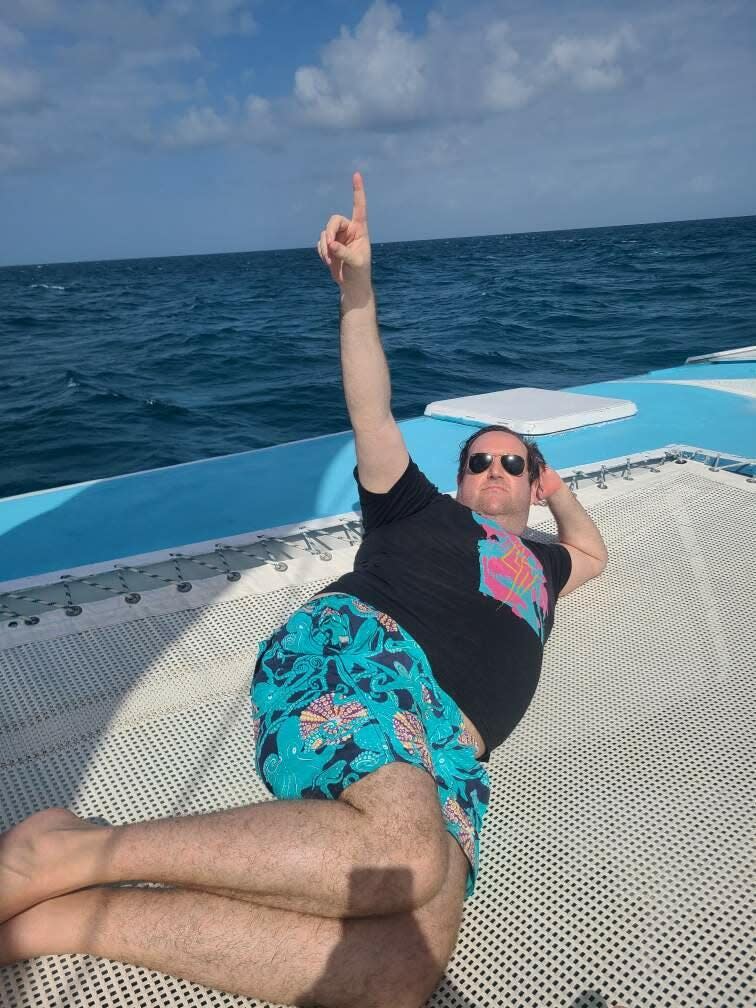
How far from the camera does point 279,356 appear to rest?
44.7 ft

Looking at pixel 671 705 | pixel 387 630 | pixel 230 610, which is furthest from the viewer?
pixel 230 610

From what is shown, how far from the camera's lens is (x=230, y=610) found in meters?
2.80

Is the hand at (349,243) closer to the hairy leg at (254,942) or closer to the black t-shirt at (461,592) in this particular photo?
the black t-shirt at (461,592)

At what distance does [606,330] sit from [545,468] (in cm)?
1280

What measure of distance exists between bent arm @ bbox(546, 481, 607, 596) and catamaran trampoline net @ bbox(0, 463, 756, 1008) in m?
0.13

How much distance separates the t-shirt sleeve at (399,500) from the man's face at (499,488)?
0.96ft

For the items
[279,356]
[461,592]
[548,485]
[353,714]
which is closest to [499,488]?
[548,485]

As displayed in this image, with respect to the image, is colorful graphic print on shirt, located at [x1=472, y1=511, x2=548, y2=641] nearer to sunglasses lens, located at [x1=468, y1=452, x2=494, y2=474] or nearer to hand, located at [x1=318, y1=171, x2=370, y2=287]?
sunglasses lens, located at [x1=468, y1=452, x2=494, y2=474]

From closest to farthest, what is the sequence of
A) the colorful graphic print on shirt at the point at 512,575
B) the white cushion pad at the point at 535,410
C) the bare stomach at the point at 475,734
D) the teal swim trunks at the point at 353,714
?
the teal swim trunks at the point at 353,714, the bare stomach at the point at 475,734, the colorful graphic print on shirt at the point at 512,575, the white cushion pad at the point at 535,410

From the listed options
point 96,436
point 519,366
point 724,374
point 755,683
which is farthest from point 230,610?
point 519,366

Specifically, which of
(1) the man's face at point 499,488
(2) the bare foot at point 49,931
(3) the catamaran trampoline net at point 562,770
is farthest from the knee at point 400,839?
(1) the man's face at point 499,488

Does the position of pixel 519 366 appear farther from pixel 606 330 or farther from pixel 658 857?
pixel 658 857

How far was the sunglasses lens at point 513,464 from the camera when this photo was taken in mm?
2611

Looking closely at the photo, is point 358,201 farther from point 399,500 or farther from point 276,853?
point 276,853
